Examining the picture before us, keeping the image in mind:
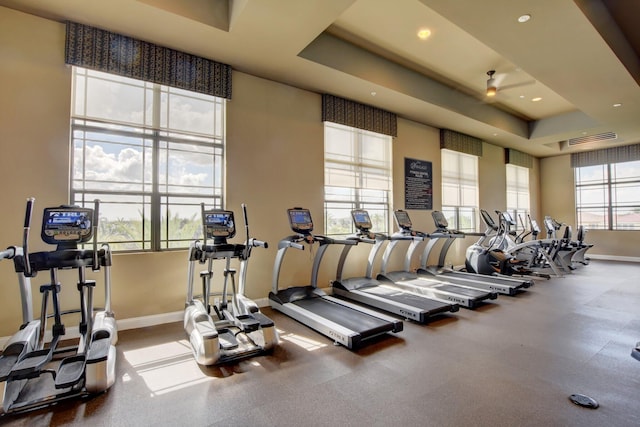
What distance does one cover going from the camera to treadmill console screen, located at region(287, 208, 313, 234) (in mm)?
4453

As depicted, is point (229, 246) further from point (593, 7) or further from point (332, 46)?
point (593, 7)

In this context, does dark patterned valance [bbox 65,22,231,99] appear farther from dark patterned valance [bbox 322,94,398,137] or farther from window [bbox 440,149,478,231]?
window [bbox 440,149,478,231]

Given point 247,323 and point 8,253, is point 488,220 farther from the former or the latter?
point 8,253

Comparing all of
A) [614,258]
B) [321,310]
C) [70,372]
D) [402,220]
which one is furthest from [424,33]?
[614,258]

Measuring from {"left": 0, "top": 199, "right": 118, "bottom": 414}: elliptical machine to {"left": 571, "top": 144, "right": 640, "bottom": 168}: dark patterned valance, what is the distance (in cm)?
1302

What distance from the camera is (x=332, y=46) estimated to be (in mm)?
4672

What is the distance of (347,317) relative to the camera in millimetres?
3898

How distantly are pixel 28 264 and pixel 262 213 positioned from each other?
2796 mm

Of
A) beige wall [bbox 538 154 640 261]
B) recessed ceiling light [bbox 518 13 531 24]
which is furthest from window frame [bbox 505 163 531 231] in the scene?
recessed ceiling light [bbox 518 13 531 24]

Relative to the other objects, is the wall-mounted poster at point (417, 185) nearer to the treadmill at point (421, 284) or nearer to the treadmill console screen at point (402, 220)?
the treadmill console screen at point (402, 220)

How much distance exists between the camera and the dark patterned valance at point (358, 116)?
18.5 feet

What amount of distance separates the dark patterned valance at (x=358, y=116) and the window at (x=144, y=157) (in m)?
1.89

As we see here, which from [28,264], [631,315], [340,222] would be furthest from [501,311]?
[28,264]

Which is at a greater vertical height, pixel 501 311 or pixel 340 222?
pixel 340 222
